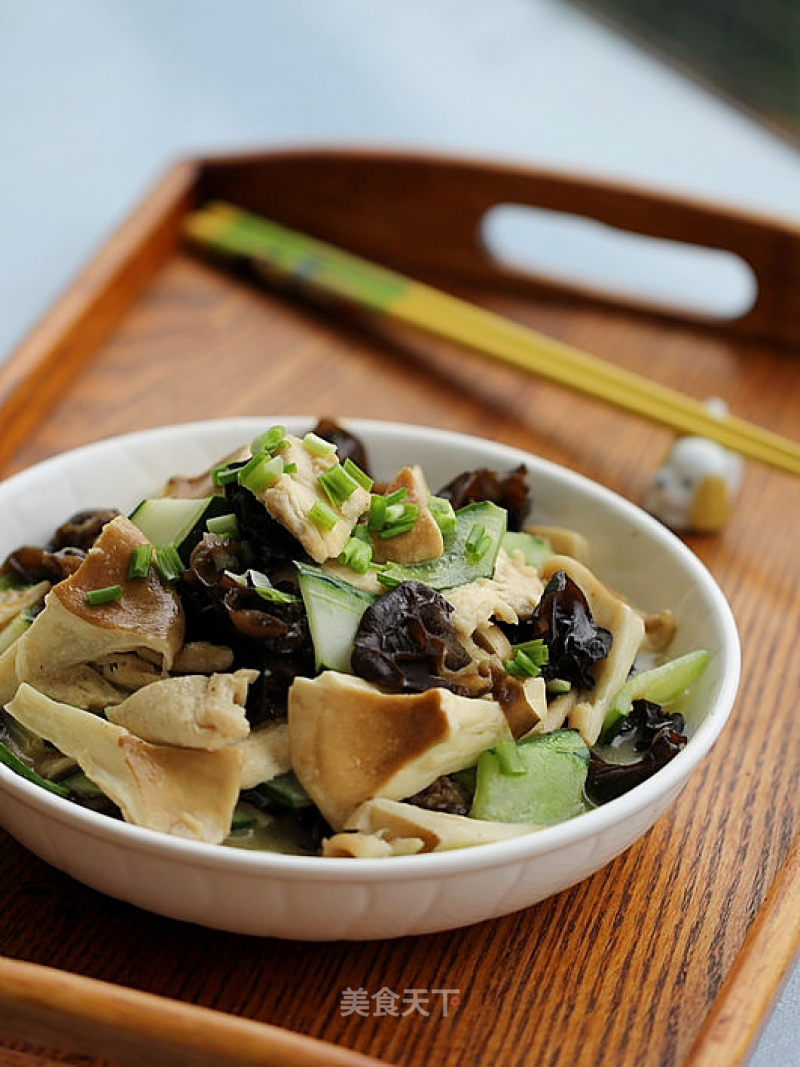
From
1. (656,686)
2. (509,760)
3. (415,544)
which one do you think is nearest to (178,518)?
(415,544)

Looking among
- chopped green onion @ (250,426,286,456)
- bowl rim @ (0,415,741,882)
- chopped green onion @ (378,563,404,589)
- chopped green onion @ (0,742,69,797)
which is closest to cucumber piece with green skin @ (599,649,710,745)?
bowl rim @ (0,415,741,882)

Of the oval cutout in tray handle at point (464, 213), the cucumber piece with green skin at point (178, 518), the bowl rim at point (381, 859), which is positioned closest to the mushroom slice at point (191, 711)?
the bowl rim at point (381, 859)

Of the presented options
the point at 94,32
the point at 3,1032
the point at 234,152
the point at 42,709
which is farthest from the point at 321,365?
the point at 94,32

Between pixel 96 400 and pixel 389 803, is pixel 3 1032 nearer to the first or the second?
pixel 389 803

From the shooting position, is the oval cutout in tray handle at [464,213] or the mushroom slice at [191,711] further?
the oval cutout in tray handle at [464,213]

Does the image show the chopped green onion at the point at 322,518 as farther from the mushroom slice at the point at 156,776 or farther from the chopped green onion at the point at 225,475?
the mushroom slice at the point at 156,776

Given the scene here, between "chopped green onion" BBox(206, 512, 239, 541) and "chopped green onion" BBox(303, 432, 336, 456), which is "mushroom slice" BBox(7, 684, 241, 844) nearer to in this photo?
"chopped green onion" BBox(206, 512, 239, 541)
